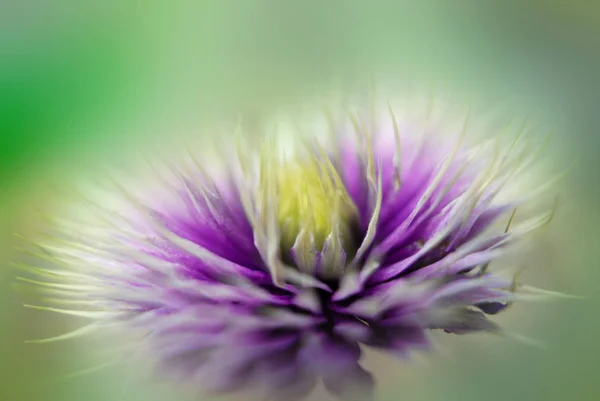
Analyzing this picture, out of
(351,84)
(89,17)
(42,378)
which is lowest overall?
(42,378)

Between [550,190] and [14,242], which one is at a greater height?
[14,242]

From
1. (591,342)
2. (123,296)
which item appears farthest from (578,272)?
(123,296)

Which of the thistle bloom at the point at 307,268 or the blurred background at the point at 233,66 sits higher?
the blurred background at the point at 233,66

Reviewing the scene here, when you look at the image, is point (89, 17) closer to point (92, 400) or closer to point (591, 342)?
point (92, 400)

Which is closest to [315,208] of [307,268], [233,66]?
[307,268]

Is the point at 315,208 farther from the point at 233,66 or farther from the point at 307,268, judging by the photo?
the point at 233,66

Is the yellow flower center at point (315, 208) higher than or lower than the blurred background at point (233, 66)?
lower
